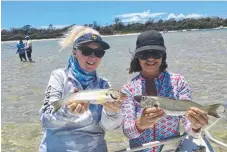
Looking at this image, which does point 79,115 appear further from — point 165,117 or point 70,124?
point 165,117

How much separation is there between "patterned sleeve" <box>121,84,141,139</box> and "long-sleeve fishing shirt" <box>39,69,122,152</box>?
0.28ft

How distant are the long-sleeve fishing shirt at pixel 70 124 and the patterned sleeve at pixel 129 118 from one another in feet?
0.28

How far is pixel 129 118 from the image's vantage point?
374 cm

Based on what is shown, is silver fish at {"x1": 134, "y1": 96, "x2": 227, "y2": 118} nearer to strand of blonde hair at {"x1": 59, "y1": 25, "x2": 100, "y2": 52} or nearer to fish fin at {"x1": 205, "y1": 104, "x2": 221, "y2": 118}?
fish fin at {"x1": 205, "y1": 104, "x2": 221, "y2": 118}

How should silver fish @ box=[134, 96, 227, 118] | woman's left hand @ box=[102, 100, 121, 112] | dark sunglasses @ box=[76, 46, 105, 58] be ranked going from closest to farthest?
silver fish @ box=[134, 96, 227, 118], woman's left hand @ box=[102, 100, 121, 112], dark sunglasses @ box=[76, 46, 105, 58]

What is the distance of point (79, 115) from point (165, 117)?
89 cm

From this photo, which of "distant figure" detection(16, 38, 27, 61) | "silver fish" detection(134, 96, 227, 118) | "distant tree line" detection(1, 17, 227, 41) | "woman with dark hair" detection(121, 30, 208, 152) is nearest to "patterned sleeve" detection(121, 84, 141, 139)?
"woman with dark hair" detection(121, 30, 208, 152)

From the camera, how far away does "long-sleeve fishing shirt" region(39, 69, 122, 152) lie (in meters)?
3.66

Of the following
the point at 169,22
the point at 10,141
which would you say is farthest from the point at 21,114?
the point at 169,22

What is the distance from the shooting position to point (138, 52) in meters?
3.74

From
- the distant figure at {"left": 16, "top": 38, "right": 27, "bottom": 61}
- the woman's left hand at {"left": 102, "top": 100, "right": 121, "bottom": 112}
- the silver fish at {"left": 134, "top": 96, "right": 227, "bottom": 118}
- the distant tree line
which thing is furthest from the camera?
the distant tree line

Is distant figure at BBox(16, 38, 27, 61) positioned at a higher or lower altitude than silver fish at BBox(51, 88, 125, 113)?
lower

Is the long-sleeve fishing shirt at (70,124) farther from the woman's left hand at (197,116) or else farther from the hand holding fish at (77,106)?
the woman's left hand at (197,116)

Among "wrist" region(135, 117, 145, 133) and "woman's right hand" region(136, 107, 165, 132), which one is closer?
"woman's right hand" region(136, 107, 165, 132)
